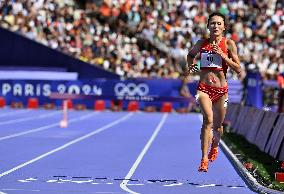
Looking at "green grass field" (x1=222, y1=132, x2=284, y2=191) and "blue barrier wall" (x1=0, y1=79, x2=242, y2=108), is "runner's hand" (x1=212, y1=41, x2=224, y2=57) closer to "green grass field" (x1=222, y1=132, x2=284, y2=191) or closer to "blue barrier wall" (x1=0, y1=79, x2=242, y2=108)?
"green grass field" (x1=222, y1=132, x2=284, y2=191)

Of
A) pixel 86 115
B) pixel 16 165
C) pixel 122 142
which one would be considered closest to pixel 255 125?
pixel 122 142

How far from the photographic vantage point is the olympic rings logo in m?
35.3

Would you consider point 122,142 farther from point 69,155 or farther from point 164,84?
point 164,84

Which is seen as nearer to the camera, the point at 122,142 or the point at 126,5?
the point at 122,142

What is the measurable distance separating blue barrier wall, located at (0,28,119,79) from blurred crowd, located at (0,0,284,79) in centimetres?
29

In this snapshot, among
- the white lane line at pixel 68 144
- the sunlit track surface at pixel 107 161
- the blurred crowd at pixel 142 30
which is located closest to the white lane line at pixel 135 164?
the sunlit track surface at pixel 107 161

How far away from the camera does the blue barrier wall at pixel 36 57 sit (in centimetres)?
3647

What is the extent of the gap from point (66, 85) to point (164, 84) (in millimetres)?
3965

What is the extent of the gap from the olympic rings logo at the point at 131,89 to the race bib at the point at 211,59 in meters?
24.0

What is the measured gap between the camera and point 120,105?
115 feet

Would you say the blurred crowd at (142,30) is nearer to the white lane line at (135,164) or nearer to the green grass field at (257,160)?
the white lane line at (135,164)

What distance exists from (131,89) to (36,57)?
4513 mm

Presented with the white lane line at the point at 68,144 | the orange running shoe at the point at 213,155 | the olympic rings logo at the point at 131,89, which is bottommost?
the white lane line at the point at 68,144

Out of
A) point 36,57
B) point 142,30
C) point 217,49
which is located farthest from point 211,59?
point 142,30
